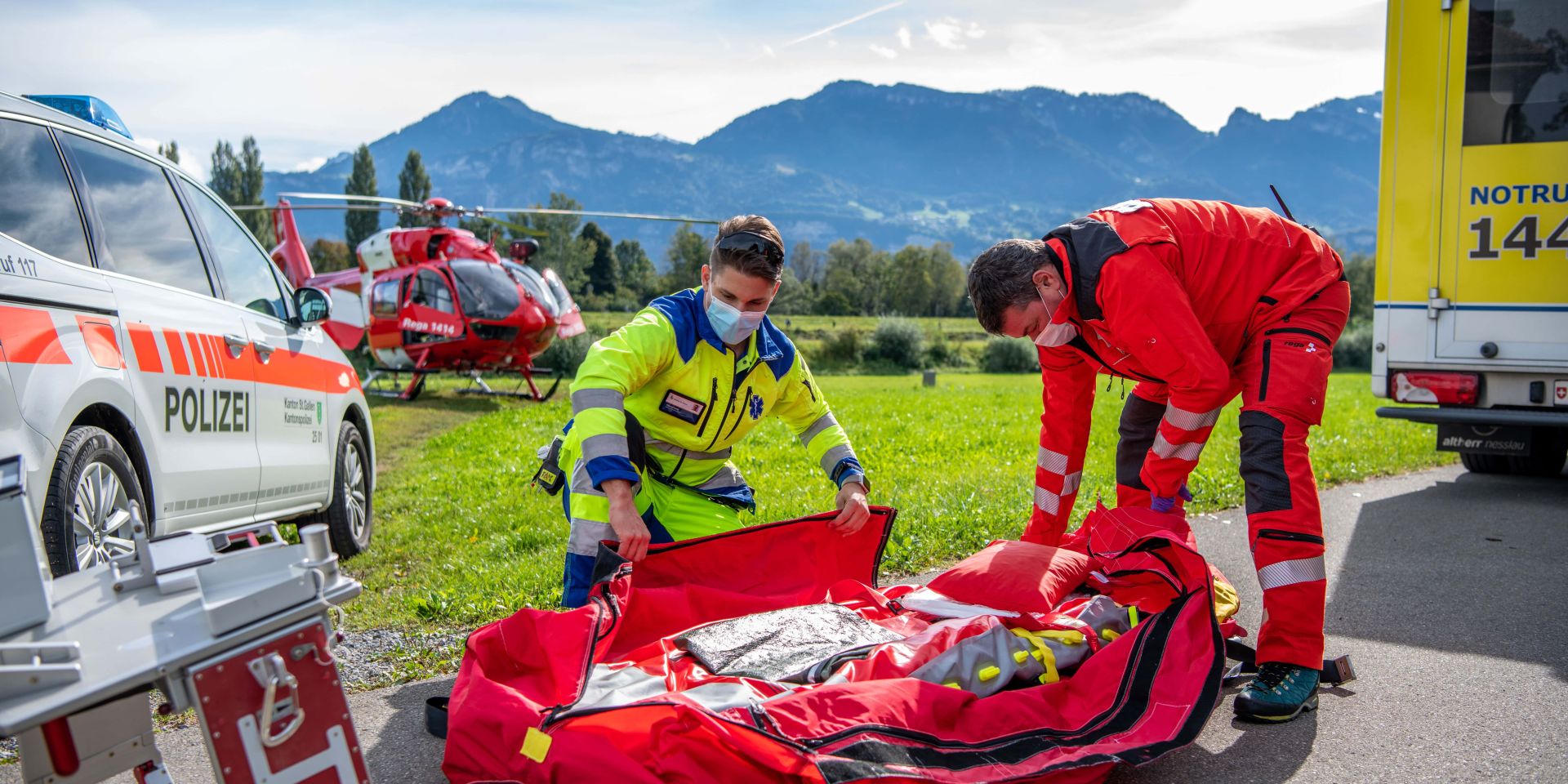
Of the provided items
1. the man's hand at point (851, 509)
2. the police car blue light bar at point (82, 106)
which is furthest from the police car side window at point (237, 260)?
the man's hand at point (851, 509)

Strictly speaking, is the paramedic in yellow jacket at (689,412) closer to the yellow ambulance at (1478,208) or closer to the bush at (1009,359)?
the yellow ambulance at (1478,208)

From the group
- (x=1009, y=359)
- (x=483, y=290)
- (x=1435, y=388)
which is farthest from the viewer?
(x=1009, y=359)

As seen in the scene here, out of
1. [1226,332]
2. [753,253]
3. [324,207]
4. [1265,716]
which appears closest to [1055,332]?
[1226,332]

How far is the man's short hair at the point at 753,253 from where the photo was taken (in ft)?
12.7

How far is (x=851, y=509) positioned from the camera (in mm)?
4266

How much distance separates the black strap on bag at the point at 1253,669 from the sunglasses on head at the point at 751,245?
7.30 feet

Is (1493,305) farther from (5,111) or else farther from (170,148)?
(170,148)

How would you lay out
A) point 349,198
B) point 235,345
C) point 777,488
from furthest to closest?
point 349,198, point 777,488, point 235,345

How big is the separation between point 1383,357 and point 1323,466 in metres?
1.85

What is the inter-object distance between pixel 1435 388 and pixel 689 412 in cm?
569

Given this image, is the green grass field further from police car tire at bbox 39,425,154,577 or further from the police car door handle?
the police car door handle

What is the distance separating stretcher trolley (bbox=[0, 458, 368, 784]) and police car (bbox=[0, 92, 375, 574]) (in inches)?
48.7

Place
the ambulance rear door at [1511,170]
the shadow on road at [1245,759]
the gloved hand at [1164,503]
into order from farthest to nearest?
the ambulance rear door at [1511,170], the gloved hand at [1164,503], the shadow on road at [1245,759]

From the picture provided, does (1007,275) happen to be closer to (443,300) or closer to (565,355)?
(443,300)
